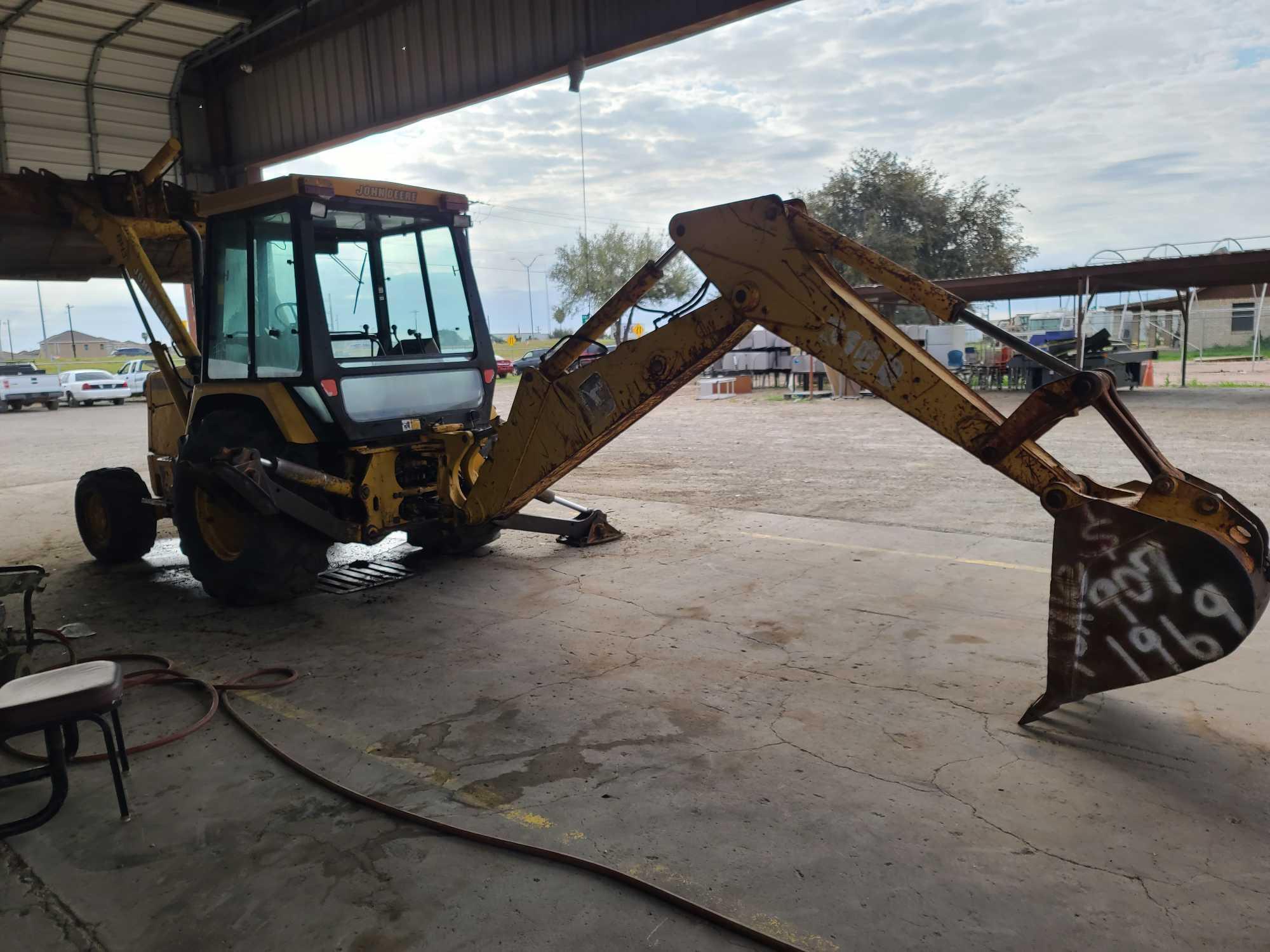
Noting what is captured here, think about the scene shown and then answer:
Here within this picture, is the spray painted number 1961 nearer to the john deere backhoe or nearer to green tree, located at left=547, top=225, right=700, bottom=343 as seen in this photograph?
the john deere backhoe

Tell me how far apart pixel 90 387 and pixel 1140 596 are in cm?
3474

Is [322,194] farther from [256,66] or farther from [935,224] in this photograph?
[935,224]

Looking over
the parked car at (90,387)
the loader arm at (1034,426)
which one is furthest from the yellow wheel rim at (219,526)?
the parked car at (90,387)

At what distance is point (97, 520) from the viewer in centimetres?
787

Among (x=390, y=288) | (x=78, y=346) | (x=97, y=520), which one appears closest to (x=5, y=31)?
(x=97, y=520)

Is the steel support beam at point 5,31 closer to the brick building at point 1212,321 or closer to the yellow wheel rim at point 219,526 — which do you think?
the yellow wheel rim at point 219,526

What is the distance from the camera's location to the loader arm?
11.6ft

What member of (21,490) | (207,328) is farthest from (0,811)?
(21,490)

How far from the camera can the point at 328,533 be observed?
6.02 meters

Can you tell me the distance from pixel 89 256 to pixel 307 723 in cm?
594

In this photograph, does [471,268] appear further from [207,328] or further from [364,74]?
[364,74]

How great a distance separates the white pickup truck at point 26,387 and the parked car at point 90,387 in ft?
1.48

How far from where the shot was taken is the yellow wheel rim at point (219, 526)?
650cm

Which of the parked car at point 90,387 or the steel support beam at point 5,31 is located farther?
the parked car at point 90,387
